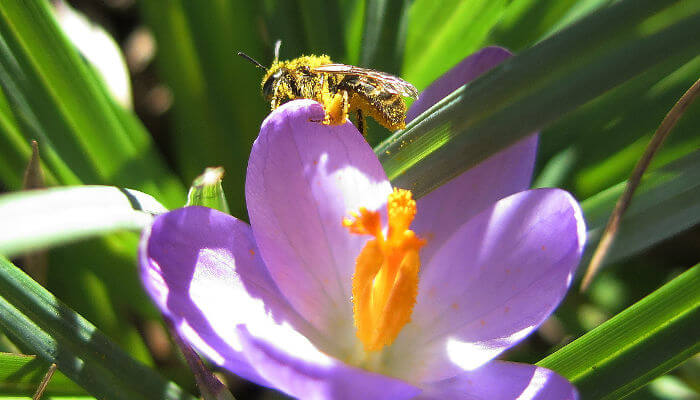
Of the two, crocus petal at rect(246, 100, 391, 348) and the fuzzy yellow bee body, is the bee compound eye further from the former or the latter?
crocus petal at rect(246, 100, 391, 348)

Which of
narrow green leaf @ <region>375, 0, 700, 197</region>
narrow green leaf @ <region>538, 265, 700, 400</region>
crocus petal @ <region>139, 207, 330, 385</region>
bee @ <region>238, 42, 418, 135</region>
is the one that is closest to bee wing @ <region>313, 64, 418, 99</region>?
bee @ <region>238, 42, 418, 135</region>

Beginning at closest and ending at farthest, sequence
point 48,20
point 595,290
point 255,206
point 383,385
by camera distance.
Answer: point 383,385 < point 255,206 < point 48,20 < point 595,290

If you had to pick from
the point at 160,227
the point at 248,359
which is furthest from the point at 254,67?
the point at 248,359

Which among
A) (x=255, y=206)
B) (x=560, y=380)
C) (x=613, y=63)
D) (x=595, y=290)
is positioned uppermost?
(x=613, y=63)

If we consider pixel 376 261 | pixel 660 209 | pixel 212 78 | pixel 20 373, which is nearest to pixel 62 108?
pixel 212 78

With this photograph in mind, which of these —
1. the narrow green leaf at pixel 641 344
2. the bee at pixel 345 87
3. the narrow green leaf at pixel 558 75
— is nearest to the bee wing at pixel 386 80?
the bee at pixel 345 87

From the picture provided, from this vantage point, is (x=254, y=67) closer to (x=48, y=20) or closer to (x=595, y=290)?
(x=48, y=20)

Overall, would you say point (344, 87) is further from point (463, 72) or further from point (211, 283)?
point (211, 283)
